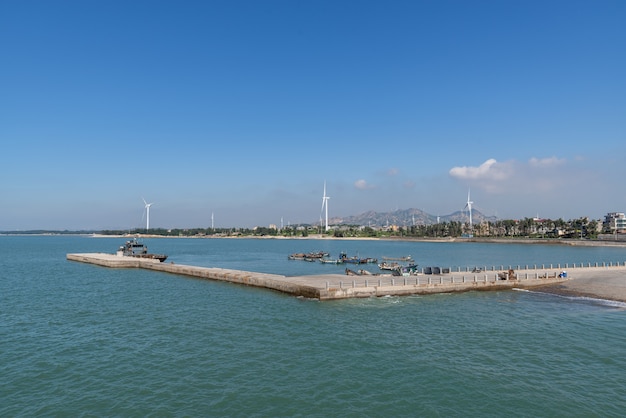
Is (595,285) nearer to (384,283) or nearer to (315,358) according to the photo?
(384,283)

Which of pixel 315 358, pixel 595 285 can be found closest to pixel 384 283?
pixel 315 358

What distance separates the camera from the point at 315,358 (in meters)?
22.8

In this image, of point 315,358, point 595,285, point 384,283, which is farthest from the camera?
point 595,285

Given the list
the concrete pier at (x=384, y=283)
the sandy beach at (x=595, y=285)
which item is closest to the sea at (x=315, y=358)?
the concrete pier at (x=384, y=283)

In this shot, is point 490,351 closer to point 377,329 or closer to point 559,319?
point 377,329

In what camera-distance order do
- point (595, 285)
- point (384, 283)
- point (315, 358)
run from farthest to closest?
point (595, 285) < point (384, 283) < point (315, 358)

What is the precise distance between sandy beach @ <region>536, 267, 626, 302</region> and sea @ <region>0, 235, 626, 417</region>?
3.39 m

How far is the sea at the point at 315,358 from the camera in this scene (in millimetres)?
17094

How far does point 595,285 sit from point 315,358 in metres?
42.0

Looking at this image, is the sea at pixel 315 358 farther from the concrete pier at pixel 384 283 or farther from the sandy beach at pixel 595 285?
the sandy beach at pixel 595 285

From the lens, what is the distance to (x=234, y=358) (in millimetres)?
22656

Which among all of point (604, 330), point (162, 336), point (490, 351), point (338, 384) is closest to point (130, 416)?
point (338, 384)

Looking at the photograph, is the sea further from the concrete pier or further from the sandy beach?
the sandy beach

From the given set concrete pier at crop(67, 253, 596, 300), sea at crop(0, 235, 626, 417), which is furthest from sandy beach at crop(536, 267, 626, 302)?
sea at crop(0, 235, 626, 417)
